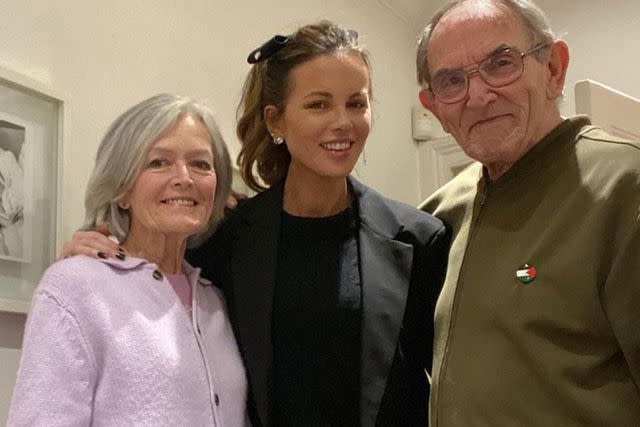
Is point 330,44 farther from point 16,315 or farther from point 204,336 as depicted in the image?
point 16,315

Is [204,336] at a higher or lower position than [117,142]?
lower

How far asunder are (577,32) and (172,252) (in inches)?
88.5

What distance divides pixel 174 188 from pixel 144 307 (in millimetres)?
Result: 231

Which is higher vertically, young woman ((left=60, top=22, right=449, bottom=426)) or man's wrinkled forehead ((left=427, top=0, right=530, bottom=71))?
man's wrinkled forehead ((left=427, top=0, right=530, bottom=71))

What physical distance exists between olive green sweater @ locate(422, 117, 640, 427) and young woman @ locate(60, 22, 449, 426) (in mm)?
180

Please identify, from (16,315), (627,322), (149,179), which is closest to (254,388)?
(149,179)

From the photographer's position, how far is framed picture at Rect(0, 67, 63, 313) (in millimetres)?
1711

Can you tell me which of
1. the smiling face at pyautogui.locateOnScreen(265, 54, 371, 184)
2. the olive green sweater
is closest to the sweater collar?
the olive green sweater

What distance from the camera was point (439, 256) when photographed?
66.5 inches

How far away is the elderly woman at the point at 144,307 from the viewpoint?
53.1 inches

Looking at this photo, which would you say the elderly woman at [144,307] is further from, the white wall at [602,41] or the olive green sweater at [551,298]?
the white wall at [602,41]

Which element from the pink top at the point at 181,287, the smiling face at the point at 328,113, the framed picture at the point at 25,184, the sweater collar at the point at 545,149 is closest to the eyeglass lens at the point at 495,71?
the sweater collar at the point at 545,149

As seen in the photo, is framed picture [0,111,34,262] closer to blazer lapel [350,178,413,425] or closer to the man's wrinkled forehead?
blazer lapel [350,178,413,425]

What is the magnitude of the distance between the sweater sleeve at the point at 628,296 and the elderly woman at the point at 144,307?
2.26ft
